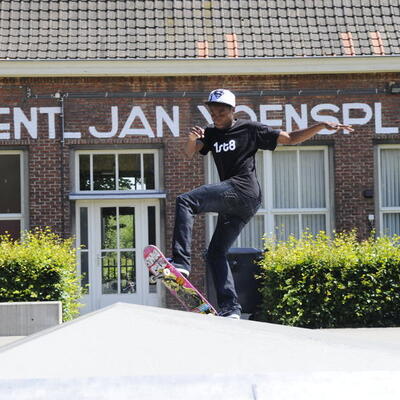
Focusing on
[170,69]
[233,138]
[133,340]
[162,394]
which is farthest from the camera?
[170,69]

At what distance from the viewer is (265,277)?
10.0 m

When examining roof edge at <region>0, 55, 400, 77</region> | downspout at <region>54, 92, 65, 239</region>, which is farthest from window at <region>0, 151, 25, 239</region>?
roof edge at <region>0, 55, 400, 77</region>

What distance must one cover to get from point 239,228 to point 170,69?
7581mm

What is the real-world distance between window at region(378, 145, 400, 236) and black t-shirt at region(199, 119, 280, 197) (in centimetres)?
807

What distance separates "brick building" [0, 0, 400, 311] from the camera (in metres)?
13.2

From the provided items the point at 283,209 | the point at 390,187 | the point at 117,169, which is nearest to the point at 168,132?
the point at 117,169

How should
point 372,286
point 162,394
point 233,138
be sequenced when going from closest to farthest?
1. point 162,394
2. point 233,138
3. point 372,286

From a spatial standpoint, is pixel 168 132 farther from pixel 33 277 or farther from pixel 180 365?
pixel 180 365

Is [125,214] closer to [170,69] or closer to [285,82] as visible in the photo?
[170,69]

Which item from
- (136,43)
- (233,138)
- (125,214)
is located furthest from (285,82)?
(233,138)

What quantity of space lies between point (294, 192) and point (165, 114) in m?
2.60

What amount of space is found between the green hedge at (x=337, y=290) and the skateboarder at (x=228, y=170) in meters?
3.56

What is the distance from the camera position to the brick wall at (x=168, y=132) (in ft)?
43.4

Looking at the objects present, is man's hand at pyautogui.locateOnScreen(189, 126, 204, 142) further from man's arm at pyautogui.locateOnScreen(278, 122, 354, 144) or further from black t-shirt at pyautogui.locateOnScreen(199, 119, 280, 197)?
man's arm at pyautogui.locateOnScreen(278, 122, 354, 144)
